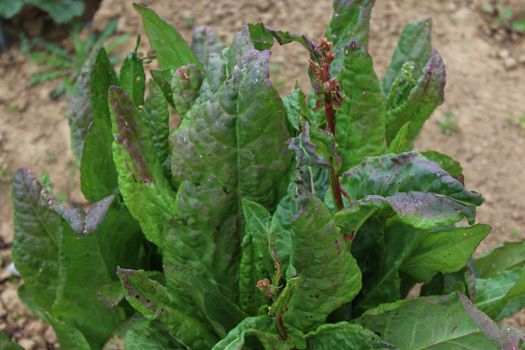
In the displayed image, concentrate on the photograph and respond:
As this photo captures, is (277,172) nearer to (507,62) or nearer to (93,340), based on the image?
(93,340)

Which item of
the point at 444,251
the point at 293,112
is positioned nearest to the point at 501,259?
the point at 444,251

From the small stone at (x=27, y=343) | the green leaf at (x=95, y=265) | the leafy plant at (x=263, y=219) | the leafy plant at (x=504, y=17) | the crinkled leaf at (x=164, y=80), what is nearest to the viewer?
the leafy plant at (x=263, y=219)

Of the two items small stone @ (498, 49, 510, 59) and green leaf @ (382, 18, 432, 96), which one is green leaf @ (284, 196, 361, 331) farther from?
small stone @ (498, 49, 510, 59)

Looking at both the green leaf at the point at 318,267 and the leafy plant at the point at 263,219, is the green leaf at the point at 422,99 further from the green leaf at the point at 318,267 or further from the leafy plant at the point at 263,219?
A: the green leaf at the point at 318,267

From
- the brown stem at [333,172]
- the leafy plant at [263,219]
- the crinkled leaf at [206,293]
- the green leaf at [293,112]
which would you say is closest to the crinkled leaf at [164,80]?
the leafy plant at [263,219]

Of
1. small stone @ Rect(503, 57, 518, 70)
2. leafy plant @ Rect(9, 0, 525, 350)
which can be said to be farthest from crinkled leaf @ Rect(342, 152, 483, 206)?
small stone @ Rect(503, 57, 518, 70)

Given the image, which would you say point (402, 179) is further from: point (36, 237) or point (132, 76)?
point (36, 237)

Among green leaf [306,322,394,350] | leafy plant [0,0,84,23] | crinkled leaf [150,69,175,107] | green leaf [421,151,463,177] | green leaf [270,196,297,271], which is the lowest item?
green leaf [306,322,394,350]

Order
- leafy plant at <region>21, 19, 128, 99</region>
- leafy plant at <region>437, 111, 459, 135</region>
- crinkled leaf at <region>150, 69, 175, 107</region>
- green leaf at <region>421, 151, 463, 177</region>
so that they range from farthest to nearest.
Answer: leafy plant at <region>21, 19, 128, 99</region> < leafy plant at <region>437, 111, 459, 135</region> < crinkled leaf at <region>150, 69, 175, 107</region> < green leaf at <region>421, 151, 463, 177</region>

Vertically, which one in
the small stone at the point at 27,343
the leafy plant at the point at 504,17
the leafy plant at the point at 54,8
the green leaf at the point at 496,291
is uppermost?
Answer: the leafy plant at the point at 54,8
